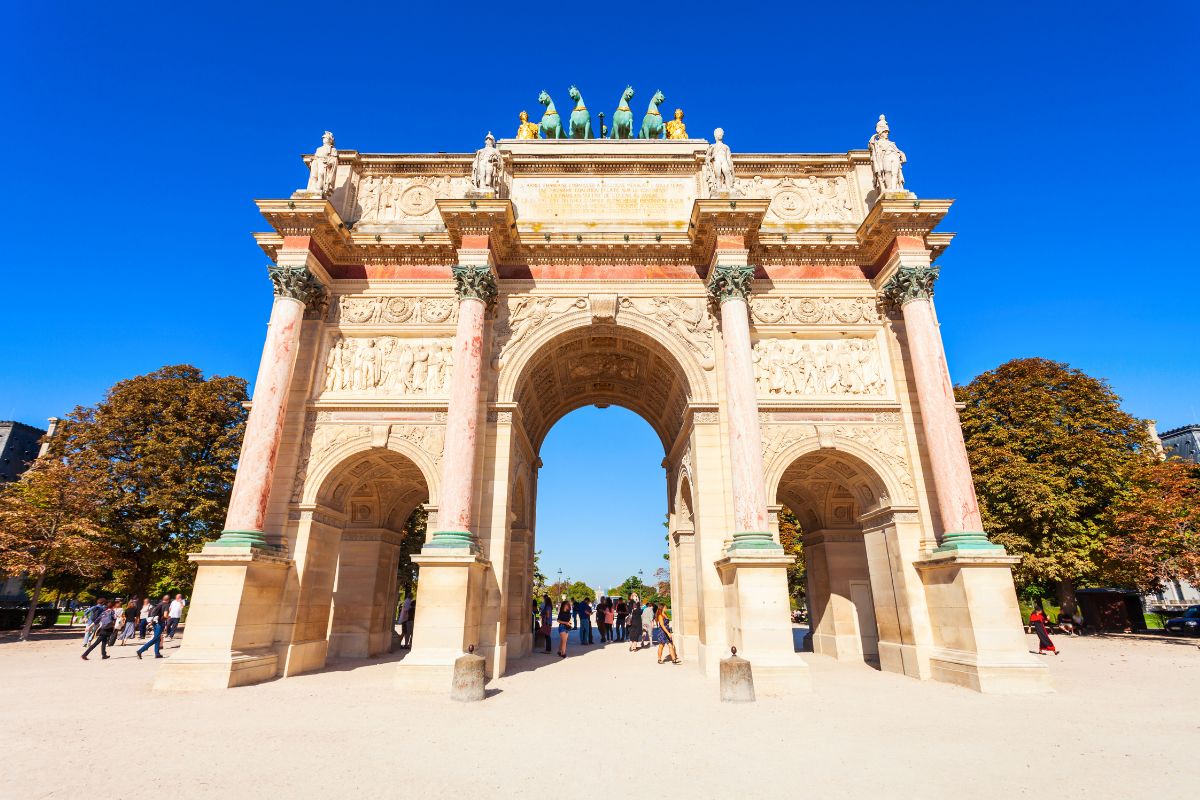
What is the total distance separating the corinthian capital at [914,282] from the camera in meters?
17.1

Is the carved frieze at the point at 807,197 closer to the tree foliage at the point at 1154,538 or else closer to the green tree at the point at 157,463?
the tree foliage at the point at 1154,538

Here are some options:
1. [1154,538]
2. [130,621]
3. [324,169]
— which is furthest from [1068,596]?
[130,621]

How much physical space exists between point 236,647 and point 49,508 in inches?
827

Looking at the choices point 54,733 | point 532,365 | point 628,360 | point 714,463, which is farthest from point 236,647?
point 628,360

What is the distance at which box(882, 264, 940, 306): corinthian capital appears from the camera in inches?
674

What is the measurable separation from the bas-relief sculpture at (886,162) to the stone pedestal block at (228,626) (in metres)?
21.5

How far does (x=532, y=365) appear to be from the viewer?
746 inches

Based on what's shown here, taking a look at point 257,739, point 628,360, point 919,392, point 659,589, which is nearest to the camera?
point 257,739

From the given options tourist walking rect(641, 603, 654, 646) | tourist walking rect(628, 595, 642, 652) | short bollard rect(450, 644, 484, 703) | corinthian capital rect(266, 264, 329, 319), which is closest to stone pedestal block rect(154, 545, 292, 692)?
short bollard rect(450, 644, 484, 703)

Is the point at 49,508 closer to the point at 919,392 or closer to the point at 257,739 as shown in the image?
the point at 257,739

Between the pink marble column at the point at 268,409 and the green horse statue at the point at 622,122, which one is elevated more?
the green horse statue at the point at 622,122

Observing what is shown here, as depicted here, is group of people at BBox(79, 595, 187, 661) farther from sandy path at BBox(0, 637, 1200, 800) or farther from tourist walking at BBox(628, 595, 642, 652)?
tourist walking at BBox(628, 595, 642, 652)

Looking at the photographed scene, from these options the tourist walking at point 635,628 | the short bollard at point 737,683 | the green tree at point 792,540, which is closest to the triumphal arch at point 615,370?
the short bollard at point 737,683

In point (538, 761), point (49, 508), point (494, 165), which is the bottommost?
point (538, 761)
